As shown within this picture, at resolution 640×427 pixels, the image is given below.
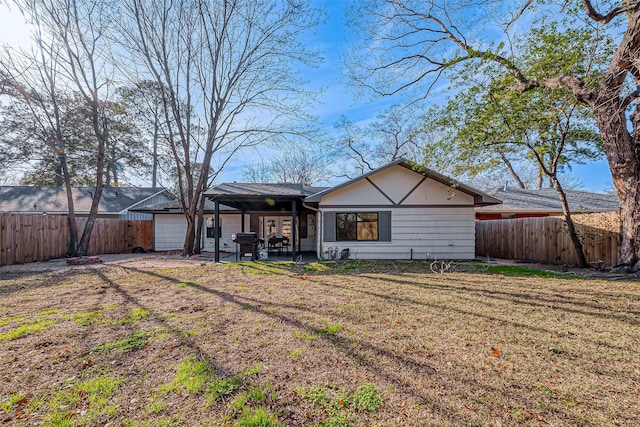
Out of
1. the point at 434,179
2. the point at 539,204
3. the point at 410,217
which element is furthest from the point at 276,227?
the point at 539,204

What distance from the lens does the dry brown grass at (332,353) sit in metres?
2.11

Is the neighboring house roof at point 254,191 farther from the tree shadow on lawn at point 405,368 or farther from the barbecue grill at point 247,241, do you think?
the tree shadow on lawn at point 405,368

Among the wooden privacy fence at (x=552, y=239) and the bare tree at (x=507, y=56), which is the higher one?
the bare tree at (x=507, y=56)

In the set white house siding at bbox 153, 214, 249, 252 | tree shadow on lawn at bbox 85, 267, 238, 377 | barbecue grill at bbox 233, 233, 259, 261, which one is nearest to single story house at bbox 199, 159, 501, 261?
barbecue grill at bbox 233, 233, 259, 261

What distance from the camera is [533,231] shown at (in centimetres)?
1057

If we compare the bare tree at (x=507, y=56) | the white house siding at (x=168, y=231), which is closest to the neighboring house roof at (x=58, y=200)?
the white house siding at (x=168, y=231)

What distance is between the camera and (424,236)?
35.5 feet

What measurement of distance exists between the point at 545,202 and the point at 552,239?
7778 millimetres

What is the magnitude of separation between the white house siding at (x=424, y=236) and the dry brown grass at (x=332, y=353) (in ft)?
15.8

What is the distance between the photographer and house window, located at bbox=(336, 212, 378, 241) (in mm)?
10852

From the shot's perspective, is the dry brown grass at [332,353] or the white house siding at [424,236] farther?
the white house siding at [424,236]

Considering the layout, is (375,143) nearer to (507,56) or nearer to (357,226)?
(357,226)

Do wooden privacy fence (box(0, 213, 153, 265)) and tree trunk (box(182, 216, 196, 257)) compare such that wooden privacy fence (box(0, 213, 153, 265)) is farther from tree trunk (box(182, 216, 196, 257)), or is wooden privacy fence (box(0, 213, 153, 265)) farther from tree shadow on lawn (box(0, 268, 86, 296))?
tree trunk (box(182, 216, 196, 257))

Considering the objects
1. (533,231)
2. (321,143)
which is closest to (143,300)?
(321,143)
